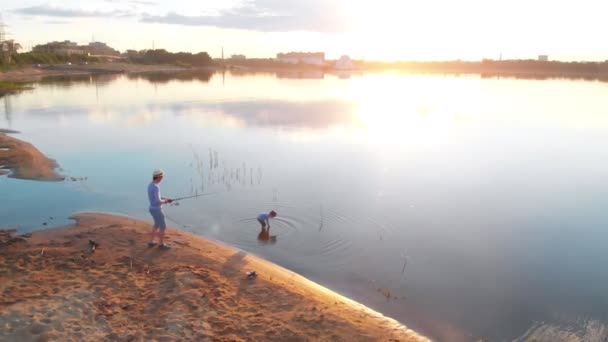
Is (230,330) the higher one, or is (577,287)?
(230,330)

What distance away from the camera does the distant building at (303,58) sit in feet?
545

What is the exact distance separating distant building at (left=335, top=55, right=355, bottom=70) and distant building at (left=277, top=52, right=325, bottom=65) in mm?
6318

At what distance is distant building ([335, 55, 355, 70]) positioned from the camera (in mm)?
163875

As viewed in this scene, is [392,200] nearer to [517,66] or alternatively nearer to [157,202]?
[157,202]

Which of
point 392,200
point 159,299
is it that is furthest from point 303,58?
point 159,299

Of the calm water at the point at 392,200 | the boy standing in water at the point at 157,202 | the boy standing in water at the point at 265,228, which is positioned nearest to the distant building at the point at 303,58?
the calm water at the point at 392,200

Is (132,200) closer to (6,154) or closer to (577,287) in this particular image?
(6,154)

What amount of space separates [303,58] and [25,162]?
542 ft

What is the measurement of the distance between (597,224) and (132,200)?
12.9 meters

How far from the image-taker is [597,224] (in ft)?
39.1

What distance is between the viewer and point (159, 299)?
6508 millimetres

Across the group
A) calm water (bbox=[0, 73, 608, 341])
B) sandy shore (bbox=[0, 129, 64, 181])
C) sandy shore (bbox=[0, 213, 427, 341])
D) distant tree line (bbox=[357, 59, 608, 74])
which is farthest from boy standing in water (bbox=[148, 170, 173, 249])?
distant tree line (bbox=[357, 59, 608, 74])

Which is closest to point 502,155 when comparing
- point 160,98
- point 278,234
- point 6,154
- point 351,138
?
point 351,138

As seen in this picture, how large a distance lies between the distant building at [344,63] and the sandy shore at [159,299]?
16004 centimetres
